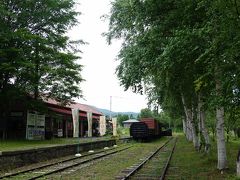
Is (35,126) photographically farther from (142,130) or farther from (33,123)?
(142,130)

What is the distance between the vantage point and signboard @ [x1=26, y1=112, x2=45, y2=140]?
3712 centimetres

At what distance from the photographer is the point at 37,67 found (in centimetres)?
3753

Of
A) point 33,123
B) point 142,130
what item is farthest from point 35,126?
point 142,130

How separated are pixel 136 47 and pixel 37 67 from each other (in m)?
23.1

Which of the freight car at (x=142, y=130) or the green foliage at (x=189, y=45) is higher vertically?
the green foliage at (x=189, y=45)

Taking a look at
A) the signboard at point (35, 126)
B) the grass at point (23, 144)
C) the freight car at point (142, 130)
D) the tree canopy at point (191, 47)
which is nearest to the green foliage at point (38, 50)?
the signboard at point (35, 126)


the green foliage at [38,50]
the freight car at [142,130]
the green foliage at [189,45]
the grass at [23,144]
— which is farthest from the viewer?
the freight car at [142,130]

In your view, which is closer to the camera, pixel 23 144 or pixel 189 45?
pixel 189 45

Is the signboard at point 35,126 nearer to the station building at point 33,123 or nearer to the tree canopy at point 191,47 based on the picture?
the station building at point 33,123

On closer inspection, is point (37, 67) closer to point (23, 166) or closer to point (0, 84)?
→ point (0, 84)

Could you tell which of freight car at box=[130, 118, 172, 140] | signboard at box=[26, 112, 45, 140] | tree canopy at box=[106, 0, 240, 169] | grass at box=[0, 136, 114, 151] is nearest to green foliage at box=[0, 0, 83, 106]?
signboard at box=[26, 112, 45, 140]

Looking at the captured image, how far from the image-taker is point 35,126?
38344 millimetres

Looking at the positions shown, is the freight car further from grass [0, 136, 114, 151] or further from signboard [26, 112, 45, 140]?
grass [0, 136, 114, 151]

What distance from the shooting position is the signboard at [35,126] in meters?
37.1
